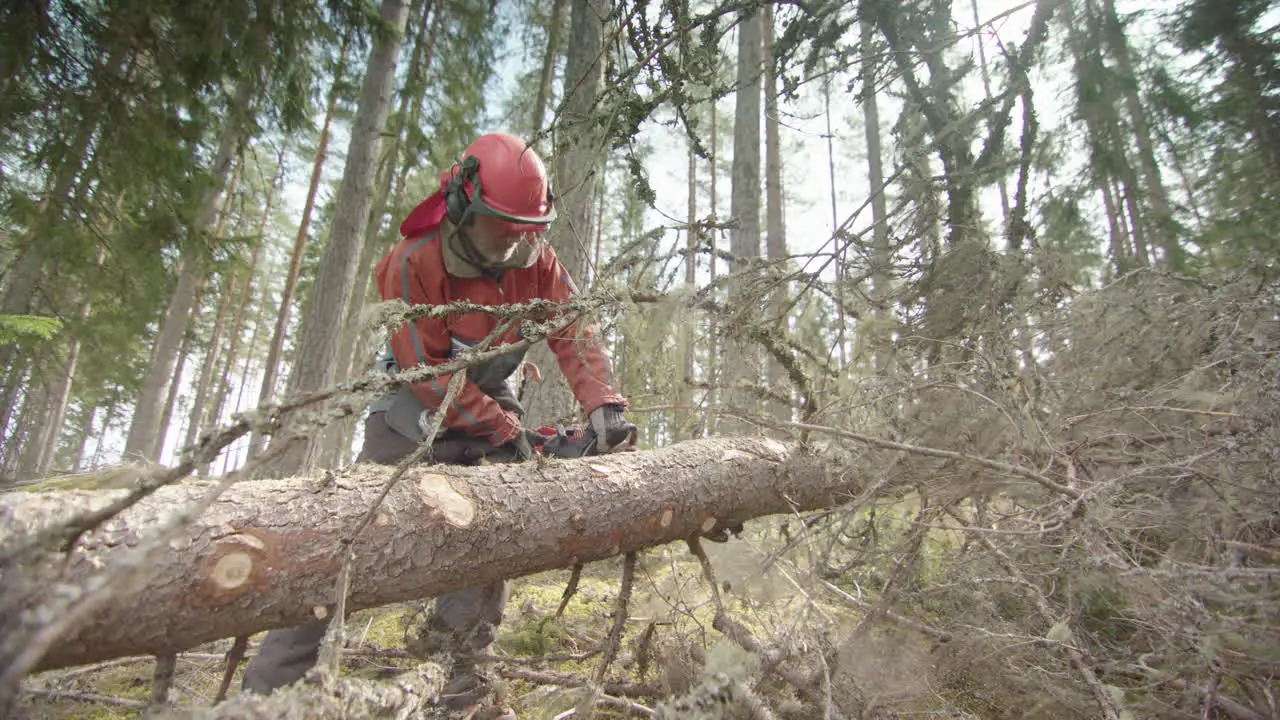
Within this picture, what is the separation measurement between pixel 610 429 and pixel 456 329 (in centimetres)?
89

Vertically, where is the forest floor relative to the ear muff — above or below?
below

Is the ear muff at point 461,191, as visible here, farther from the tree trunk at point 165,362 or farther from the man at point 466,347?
the tree trunk at point 165,362

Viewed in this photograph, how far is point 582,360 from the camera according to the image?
2451 millimetres

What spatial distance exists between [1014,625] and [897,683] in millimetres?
558

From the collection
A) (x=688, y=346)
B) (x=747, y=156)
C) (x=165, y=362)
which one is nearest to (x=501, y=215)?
(x=688, y=346)

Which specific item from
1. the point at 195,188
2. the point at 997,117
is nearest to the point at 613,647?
Answer: the point at 997,117

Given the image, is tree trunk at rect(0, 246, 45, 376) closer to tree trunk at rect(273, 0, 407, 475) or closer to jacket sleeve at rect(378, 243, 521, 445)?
tree trunk at rect(273, 0, 407, 475)

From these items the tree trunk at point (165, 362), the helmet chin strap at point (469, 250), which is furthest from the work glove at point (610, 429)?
the tree trunk at point (165, 362)

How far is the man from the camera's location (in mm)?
2146

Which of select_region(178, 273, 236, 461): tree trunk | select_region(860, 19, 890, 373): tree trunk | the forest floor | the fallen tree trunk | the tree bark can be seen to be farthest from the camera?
select_region(178, 273, 236, 461): tree trunk

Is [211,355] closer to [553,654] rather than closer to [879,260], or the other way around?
[553,654]

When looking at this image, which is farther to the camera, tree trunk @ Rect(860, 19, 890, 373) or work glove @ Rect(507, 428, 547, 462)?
work glove @ Rect(507, 428, 547, 462)

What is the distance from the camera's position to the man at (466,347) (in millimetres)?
2146

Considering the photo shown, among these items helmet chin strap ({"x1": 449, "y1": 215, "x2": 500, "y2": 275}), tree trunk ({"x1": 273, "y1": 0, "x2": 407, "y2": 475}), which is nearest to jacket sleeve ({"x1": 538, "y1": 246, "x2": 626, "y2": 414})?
helmet chin strap ({"x1": 449, "y1": 215, "x2": 500, "y2": 275})
